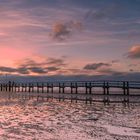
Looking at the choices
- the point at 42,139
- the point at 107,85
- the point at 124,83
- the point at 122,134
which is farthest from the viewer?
the point at 107,85

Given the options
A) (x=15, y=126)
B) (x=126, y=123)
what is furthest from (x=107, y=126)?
(x=15, y=126)

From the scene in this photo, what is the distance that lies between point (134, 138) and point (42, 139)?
3.37 metres

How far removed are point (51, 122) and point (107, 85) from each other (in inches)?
1264

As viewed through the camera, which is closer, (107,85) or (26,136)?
(26,136)

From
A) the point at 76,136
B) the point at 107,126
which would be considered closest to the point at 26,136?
the point at 76,136

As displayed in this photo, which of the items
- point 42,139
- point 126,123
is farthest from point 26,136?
point 126,123

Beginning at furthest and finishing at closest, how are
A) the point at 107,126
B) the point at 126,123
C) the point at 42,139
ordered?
the point at 126,123, the point at 107,126, the point at 42,139

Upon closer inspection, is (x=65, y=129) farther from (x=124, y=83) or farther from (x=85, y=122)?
(x=124, y=83)

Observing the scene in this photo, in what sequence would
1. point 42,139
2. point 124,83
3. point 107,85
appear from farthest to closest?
point 107,85, point 124,83, point 42,139

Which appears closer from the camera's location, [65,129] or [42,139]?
[42,139]

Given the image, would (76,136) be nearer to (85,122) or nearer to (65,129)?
(65,129)

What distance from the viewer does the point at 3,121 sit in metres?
17.2

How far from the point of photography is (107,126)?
15625 mm

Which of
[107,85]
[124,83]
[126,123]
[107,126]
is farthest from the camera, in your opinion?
[107,85]
